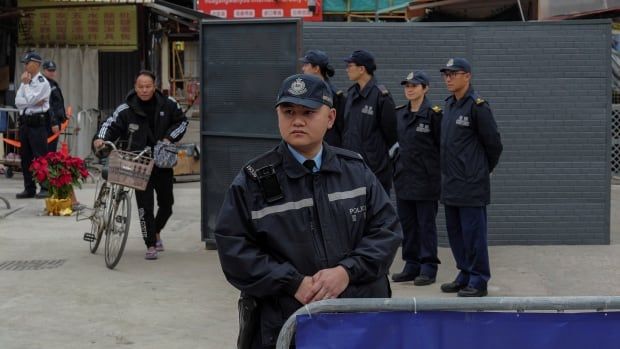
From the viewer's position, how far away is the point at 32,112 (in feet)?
45.3

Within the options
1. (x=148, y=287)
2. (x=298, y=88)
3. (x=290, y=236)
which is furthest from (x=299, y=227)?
(x=148, y=287)

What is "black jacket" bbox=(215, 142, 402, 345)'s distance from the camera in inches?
149

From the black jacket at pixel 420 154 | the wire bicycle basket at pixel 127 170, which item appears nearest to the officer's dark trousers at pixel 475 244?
the black jacket at pixel 420 154

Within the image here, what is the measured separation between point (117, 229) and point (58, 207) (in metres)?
3.60

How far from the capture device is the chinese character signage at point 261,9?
20.3 metres

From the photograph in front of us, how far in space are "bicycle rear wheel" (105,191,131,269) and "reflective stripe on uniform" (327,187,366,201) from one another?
5466 mm

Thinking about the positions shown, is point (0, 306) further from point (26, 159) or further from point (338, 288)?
point (26, 159)

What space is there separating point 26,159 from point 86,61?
14.9ft

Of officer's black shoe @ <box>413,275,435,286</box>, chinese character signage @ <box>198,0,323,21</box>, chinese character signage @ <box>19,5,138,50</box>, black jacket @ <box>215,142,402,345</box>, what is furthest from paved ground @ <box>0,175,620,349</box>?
chinese character signage @ <box>198,0,323,21</box>

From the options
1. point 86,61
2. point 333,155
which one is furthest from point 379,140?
point 86,61

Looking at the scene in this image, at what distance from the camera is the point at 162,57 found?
19344 millimetres

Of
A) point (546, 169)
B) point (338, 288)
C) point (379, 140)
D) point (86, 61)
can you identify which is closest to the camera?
point (338, 288)

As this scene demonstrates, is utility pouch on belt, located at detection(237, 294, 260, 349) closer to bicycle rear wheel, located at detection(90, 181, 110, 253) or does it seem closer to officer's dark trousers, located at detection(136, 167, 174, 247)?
officer's dark trousers, located at detection(136, 167, 174, 247)

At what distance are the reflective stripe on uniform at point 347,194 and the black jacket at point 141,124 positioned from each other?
5.78 metres
